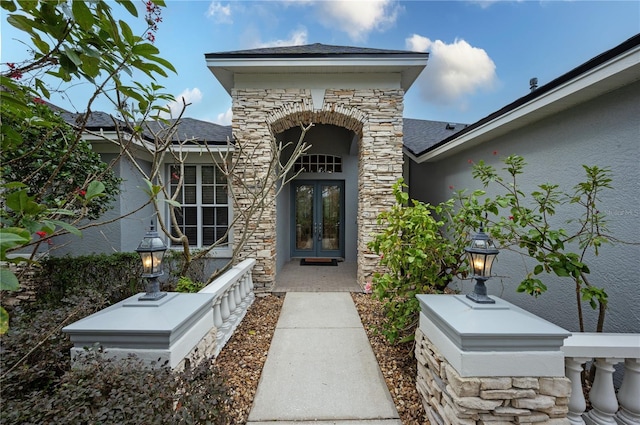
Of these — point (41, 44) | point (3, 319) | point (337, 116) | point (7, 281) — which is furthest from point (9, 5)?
point (337, 116)

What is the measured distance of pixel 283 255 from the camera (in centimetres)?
810

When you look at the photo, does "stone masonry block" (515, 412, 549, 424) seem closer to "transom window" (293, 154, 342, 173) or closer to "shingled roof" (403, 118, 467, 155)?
"shingled roof" (403, 118, 467, 155)

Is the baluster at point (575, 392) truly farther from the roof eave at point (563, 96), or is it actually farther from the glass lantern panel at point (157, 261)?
the glass lantern panel at point (157, 261)

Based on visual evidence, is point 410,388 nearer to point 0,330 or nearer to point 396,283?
point 396,283

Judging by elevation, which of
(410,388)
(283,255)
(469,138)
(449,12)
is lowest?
(410,388)

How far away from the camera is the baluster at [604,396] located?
6.23 feet

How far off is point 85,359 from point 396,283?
2.89 m

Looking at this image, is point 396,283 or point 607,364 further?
point 396,283

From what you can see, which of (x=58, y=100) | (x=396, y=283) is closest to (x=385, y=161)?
(x=396, y=283)

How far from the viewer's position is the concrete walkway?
2.42 m

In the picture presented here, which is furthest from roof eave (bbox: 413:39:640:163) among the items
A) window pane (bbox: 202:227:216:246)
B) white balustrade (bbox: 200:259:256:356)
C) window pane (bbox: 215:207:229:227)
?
window pane (bbox: 202:227:216:246)

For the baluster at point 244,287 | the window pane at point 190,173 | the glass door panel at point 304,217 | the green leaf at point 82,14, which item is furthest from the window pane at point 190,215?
the green leaf at point 82,14

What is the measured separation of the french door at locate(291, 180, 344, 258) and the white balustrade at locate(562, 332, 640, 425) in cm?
724

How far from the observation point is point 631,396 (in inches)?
74.5
